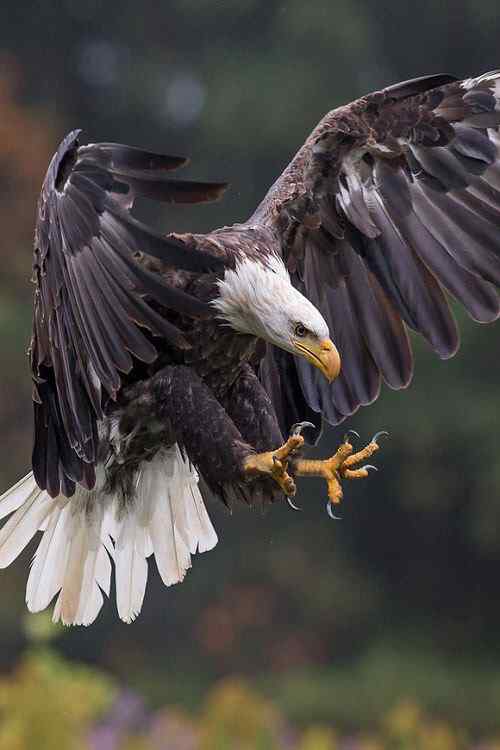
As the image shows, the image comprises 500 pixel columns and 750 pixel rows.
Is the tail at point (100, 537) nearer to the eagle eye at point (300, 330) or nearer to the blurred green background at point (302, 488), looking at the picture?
the eagle eye at point (300, 330)

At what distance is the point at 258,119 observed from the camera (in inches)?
480

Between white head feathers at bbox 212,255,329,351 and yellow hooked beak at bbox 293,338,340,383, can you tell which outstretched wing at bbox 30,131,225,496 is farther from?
yellow hooked beak at bbox 293,338,340,383

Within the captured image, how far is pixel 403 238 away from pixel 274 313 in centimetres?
83

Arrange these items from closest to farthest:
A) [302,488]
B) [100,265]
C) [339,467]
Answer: [100,265]
[339,467]
[302,488]

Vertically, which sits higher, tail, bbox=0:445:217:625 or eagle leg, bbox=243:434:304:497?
eagle leg, bbox=243:434:304:497

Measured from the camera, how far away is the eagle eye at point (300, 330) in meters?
4.06

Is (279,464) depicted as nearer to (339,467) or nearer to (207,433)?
(339,467)

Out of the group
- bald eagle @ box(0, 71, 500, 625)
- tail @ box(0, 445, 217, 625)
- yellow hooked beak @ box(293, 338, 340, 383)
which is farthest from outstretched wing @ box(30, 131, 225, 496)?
tail @ box(0, 445, 217, 625)

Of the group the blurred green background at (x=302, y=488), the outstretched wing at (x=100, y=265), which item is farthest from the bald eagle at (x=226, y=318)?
the blurred green background at (x=302, y=488)

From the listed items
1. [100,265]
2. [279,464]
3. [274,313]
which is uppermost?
[100,265]

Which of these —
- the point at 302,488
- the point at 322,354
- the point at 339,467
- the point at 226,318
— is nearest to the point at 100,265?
the point at 226,318

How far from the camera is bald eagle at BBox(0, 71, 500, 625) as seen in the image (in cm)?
383

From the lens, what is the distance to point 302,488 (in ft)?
39.1

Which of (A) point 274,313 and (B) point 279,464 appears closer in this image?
(B) point 279,464
